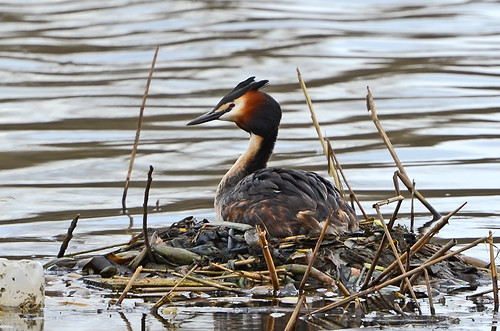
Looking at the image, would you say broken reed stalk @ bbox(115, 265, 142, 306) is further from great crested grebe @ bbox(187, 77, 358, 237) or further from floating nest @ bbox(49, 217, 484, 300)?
great crested grebe @ bbox(187, 77, 358, 237)

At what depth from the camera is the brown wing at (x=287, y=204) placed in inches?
249

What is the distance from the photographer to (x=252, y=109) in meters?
7.48

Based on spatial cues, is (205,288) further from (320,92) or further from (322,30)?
(322,30)

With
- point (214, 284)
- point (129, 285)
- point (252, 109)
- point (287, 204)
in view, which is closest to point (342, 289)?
point (214, 284)

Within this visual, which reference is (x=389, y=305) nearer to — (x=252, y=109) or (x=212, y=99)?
(x=252, y=109)

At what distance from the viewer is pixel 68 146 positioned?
35.3 feet

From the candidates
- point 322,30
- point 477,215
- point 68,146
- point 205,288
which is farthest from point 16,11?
point 205,288

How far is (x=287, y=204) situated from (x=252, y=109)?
1.23m

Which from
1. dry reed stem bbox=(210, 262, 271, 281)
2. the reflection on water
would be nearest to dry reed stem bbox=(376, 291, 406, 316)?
dry reed stem bbox=(210, 262, 271, 281)

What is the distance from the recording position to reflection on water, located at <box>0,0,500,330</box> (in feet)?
28.4

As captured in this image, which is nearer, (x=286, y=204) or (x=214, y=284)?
(x=214, y=284)

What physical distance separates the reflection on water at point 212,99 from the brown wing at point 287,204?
96 centimetres

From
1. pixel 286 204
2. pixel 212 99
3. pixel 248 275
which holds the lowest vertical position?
pixel 248 275

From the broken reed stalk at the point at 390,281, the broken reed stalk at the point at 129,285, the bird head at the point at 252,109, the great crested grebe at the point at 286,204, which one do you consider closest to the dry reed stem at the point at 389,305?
the broken reed stalk at the point at 390,281
